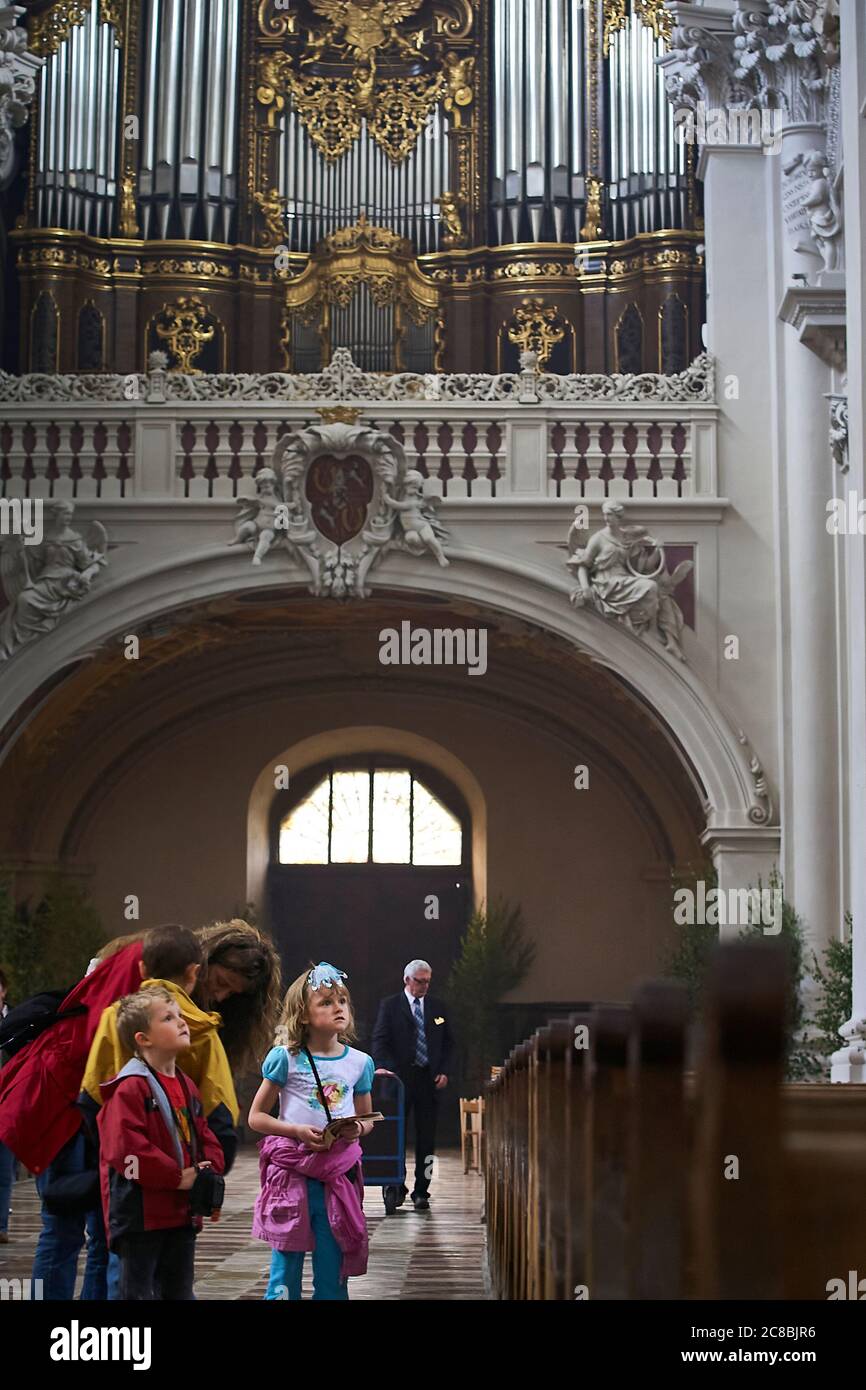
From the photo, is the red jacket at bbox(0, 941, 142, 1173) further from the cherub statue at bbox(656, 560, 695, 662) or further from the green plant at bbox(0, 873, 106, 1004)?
the green plant at bbox(0, 873, 106, 1004)

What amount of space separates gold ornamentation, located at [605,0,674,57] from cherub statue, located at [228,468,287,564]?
262 inches

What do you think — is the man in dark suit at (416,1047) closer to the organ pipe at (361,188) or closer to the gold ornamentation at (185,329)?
the gold ornamentation at (185,329)

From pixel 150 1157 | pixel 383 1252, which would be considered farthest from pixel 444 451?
pixel 150 1157

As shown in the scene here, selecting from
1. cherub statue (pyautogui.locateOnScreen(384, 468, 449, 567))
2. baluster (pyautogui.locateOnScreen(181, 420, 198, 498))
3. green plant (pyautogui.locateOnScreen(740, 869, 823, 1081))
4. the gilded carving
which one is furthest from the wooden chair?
the gilded carving

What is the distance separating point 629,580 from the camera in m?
14.8

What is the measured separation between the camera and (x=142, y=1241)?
4180 mm

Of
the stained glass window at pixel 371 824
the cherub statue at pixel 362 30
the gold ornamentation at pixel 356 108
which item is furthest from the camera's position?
the stained glass window at pixel 371 824

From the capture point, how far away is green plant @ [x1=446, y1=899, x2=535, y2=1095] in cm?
1811

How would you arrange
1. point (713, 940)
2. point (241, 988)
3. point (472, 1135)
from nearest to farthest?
point (241, 988)
point (713, 940)
point (472, 1135)

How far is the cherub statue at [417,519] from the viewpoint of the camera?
15.0 meters

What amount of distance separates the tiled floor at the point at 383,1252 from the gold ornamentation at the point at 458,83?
11.3 m

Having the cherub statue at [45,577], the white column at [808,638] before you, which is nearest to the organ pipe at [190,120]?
the cherub statue at [45,577]

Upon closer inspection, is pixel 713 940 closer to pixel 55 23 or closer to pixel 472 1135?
pixel 472 1135

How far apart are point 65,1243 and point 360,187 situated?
1550cm
